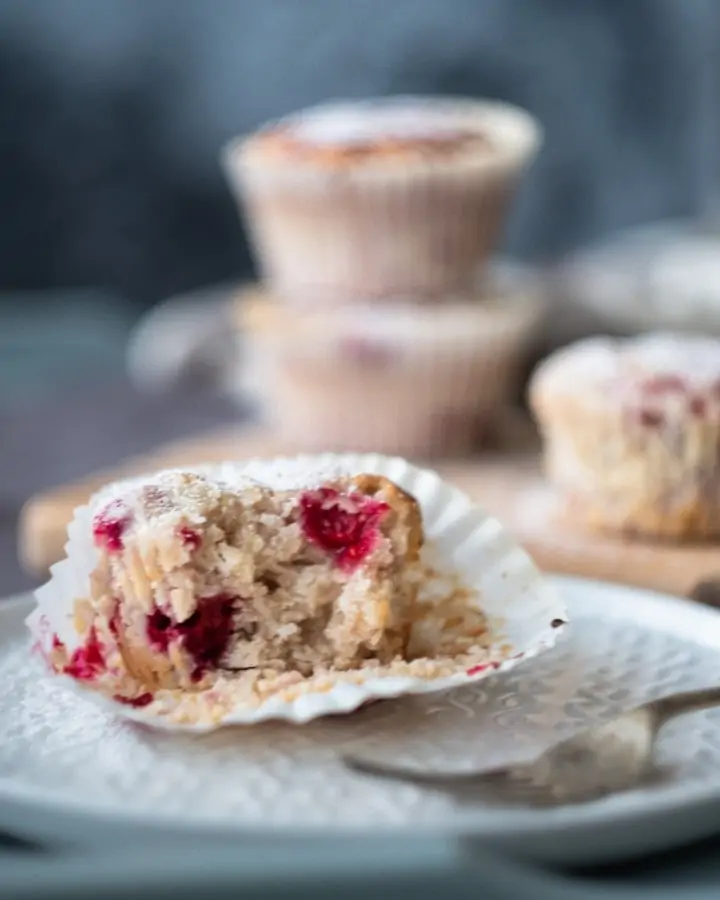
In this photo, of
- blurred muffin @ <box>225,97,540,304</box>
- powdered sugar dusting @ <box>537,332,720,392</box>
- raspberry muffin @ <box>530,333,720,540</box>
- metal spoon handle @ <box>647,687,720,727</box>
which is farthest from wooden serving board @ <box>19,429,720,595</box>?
metal spoon handle @ <box>647,687,720,727</box>

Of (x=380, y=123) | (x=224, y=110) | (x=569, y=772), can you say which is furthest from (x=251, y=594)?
(x=224, y=110)

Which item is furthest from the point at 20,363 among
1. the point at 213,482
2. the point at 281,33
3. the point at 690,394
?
the point at 213,482

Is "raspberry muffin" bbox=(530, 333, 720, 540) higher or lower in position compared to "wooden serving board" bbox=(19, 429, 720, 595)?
higher

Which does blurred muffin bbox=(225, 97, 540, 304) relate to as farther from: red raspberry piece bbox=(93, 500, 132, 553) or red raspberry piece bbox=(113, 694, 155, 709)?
red raspberry piece bbox=(113, 694, 155, 709)

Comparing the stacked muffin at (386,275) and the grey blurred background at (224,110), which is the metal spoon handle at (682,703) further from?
the grey blurred background at (224,110)

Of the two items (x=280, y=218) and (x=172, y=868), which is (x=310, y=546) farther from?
(x=280, y=218)

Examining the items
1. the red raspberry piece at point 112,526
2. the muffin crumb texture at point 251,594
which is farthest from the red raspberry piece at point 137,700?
the red raspberry piece at point 112,526

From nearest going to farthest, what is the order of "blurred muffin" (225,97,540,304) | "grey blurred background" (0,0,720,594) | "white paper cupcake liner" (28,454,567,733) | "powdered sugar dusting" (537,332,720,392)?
"white paper cupcake liner" (28,454,567,733) < "powdered sugar dusting" (537,332,720,392) < "blurred muffin" (225,97,540,304) < "grey blurred background" (0,0,720,594)
